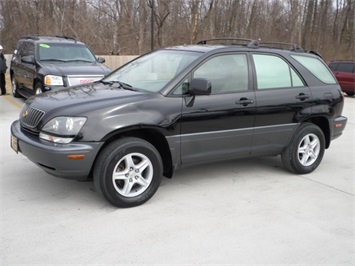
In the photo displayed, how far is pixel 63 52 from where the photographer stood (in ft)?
32.8

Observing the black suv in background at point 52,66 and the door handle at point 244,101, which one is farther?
the black suv in background at point 52,66

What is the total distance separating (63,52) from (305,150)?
276 inches

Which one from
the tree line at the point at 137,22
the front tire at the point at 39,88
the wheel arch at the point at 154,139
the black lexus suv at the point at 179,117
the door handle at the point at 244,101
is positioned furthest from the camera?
the tree line at the point at 137,22

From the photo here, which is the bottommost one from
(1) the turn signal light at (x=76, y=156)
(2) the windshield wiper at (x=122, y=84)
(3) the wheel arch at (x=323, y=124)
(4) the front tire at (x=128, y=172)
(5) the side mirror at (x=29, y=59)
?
(4) the front tire at (x=128, y=172)

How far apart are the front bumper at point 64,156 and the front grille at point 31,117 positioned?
0.24 meters

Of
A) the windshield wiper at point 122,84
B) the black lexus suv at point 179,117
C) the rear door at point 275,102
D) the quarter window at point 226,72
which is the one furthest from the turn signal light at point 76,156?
the rear door at point 275,102

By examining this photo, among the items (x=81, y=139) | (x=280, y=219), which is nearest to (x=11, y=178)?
(x=81, y=139)

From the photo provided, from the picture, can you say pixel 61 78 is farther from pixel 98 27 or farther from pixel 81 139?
pixel 98 27

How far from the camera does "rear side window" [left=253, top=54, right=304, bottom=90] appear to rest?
4930 mm

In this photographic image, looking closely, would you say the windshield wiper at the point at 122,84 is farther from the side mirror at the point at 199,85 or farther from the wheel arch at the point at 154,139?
the side mirror at the point at 199,85

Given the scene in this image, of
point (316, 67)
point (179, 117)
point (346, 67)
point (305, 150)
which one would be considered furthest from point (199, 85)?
point (346, 67)

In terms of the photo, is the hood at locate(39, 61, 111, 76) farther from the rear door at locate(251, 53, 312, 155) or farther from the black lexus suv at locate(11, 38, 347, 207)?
the rear door at locate(251, 53, 312, 155)

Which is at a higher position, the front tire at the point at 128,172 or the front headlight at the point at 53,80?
the front headlight at the point at 53,80

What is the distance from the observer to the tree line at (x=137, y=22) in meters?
29.5
